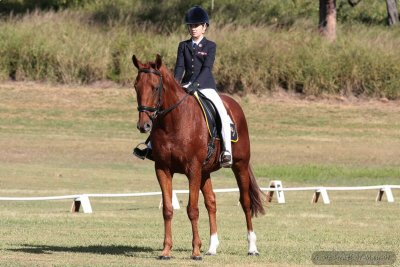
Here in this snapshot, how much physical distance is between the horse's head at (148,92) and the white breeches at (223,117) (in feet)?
3.48

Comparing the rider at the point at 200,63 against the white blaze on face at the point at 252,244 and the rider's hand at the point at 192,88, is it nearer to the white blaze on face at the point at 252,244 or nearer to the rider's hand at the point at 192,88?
the rider's hand at the point at 192,88

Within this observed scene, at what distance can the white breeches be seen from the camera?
50.7ft

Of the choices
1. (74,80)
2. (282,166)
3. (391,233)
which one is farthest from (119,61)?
(391,233)

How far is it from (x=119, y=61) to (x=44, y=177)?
14655mm

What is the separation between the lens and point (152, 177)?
104 feet

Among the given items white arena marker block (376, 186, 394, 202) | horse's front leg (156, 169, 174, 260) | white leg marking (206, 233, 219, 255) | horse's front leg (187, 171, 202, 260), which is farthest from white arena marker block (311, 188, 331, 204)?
horse's front leg (156, 169, 174, 260)

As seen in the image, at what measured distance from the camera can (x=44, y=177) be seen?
30.8 metres

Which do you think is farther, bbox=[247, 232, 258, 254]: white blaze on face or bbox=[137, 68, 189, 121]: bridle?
bbox=[247, 232, 258, 254]: white blaze on face

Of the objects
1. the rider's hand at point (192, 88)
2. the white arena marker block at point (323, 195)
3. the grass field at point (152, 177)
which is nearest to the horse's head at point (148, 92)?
the rider's hand at point (192, 88)

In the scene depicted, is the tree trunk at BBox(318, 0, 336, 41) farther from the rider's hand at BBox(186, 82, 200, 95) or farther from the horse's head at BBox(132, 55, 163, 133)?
the horse's head at BBox(132, 55, 163, 133)

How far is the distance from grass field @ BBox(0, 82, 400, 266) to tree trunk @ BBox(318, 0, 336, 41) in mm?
4159

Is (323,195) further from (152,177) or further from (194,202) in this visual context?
(194,202)

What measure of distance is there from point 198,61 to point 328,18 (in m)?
31.6

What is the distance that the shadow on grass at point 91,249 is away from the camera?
50.4 ft
